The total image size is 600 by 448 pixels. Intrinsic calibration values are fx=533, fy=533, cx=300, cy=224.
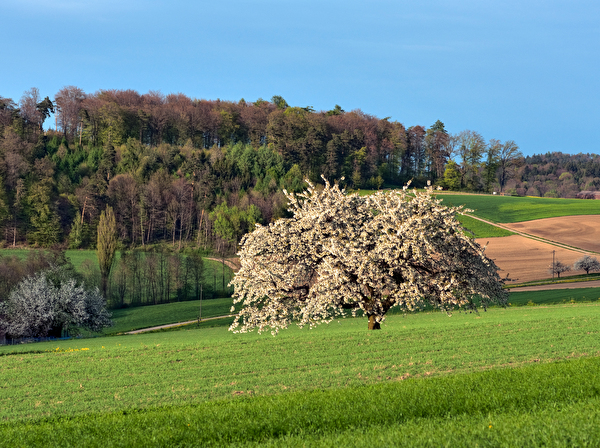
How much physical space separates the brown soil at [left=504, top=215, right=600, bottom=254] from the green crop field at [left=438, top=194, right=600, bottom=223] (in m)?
4.49

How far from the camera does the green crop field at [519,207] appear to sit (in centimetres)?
11562

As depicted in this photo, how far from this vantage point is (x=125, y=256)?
3428 inches

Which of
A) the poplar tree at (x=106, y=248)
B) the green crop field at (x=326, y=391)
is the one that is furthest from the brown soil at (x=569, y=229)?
the poplar tree at (x=106, y=248)

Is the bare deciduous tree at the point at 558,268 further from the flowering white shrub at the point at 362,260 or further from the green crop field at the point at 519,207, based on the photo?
the flowering white shrub at the point at 362,260

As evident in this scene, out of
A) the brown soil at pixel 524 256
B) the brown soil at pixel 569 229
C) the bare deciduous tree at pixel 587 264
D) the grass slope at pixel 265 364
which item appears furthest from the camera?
the brown soil at pixel 569 229

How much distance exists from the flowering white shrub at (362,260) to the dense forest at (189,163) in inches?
3123

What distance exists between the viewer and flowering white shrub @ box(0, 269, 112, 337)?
5494 cm

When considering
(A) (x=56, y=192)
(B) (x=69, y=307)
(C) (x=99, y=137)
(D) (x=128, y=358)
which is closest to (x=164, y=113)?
(C) (x=99, y=137)

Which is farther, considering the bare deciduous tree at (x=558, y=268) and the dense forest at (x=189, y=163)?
the dense forest at (x=189, y=163)

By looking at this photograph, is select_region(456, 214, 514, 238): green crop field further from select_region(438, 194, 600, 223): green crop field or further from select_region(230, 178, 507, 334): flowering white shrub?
select_region(230, 178, 507, 334): flowering white shrub

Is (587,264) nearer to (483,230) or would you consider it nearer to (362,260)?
(483,230)

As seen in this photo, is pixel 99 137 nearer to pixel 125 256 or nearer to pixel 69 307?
pixel 125 256

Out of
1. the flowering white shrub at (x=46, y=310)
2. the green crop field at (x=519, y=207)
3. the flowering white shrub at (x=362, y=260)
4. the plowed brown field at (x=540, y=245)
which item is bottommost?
the flowering white shrub at (x=46, y=310)

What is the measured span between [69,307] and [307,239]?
4055cm
